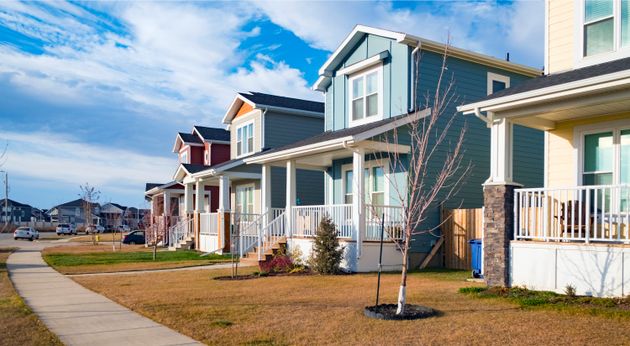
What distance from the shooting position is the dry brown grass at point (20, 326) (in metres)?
7.26

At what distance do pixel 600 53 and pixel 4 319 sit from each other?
497 inches

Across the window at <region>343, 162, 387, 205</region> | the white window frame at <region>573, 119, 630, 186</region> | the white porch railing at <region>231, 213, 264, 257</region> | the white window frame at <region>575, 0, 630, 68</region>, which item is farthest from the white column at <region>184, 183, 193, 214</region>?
the white window frame at <region>575, 0, 630, 68</region>

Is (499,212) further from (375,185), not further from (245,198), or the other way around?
(245,198)

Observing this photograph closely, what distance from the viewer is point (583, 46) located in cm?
1207

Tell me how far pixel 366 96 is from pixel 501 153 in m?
7.83

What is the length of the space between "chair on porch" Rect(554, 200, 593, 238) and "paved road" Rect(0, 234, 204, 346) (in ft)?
23.6

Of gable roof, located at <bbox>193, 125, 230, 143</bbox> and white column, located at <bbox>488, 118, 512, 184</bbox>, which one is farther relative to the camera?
gable roof, located at <bbox>193, 125, 230, 143</bbox>

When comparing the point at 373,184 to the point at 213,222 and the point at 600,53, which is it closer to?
the point at 600,53

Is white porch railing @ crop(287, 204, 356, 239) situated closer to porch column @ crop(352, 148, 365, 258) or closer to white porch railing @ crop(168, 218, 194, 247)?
porch column @ crop(352, 148, 365, 258)

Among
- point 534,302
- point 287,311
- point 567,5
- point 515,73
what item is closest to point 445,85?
point 515,73

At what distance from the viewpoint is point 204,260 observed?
20.9 metres

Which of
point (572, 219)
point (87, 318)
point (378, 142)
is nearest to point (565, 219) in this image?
point (572, 219)

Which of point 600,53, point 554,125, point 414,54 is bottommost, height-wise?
point 554,125

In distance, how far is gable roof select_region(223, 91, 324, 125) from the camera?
25609 millimetres
